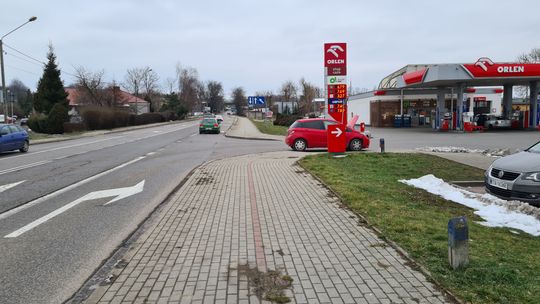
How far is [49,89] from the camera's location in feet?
163

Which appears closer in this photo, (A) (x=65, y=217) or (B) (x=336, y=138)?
(A) (x=65, y=217)

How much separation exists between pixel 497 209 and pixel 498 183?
1.01 m

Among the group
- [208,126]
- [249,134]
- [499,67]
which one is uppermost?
[499,67]

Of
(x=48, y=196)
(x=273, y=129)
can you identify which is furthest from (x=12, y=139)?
(x=273, y=129)

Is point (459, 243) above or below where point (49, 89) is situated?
below

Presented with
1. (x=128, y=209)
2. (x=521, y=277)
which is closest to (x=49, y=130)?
(x=128, y=209)

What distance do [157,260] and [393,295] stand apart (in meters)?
2.68

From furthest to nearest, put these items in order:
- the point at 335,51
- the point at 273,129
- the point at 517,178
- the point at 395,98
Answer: the point at 395,98, the point at 273,129, the point at 335,51, the point at 517,178

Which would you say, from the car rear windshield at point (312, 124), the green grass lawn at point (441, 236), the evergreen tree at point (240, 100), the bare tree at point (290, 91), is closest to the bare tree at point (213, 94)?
the evergreen tree at point (240, 100)

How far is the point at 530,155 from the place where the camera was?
8852mm

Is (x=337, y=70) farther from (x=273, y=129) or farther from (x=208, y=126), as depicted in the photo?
(x=273, y=129)

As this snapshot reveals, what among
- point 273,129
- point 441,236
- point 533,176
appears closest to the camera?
point 441,236

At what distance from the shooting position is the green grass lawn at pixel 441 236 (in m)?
4.06

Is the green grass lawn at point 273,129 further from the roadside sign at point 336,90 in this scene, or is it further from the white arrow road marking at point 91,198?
the white arrow road marking at point 91,198
